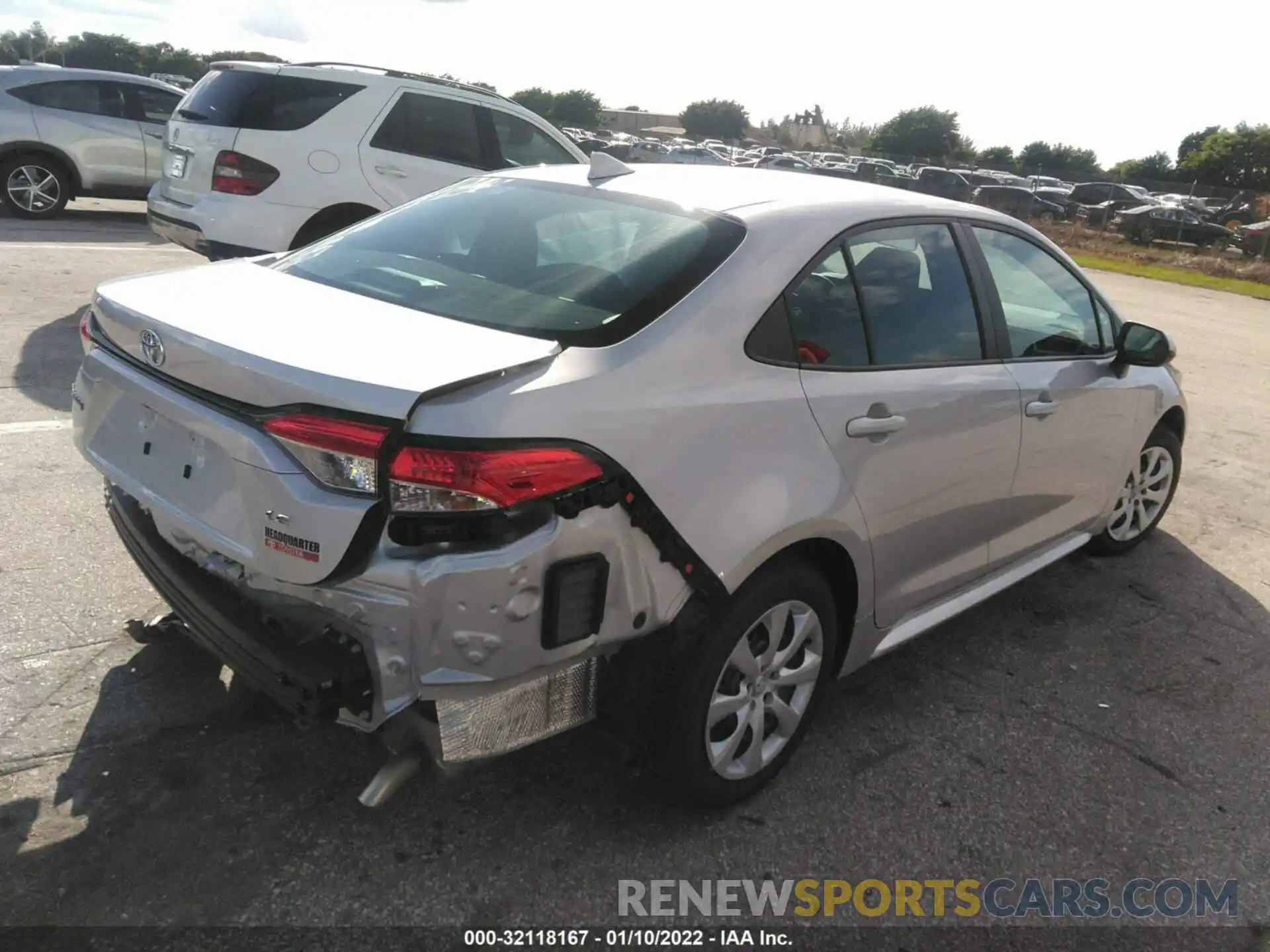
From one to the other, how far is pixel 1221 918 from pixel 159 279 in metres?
3.38

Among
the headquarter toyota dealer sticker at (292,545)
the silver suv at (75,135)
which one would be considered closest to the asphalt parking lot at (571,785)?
the headquarter toyota dealer sticker at (292,545)

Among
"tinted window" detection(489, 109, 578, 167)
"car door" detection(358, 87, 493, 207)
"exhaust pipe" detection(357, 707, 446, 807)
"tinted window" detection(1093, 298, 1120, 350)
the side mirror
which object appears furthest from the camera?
"tinted window" detection(489, 109, 578, 167)

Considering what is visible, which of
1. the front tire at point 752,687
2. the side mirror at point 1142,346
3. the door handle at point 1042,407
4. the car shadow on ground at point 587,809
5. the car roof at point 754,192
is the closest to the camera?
the car shadow on ground at point 587,809

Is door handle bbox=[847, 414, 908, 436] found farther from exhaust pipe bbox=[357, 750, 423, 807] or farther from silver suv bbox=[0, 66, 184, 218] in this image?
silver suv bbox=[0, 66, 184, 218]

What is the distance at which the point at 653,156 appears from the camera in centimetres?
3631

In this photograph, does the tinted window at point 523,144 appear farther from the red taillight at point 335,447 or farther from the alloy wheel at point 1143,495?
the red taillight at point 335,447

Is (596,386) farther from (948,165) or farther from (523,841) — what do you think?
(948,165)

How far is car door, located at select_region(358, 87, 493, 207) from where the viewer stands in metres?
7.81

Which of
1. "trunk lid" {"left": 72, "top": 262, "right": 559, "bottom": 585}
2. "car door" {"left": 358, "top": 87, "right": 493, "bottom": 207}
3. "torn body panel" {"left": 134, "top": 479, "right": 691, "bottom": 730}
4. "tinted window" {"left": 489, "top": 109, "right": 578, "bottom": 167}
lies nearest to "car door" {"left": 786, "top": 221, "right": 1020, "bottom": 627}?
"torn body panel" {"left": 134, "top": 479, "right": 691, "bottom": 730}

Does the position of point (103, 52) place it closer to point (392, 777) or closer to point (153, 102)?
point (153, 102)

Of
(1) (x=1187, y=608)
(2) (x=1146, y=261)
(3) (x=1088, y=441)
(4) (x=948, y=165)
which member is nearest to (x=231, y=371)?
(3) (x=1088, y=441)

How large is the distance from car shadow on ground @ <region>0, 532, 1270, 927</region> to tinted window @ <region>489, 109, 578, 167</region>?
628 cm

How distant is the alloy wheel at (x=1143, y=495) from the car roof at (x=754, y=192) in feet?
5.90

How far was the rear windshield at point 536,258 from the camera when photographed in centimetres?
260
